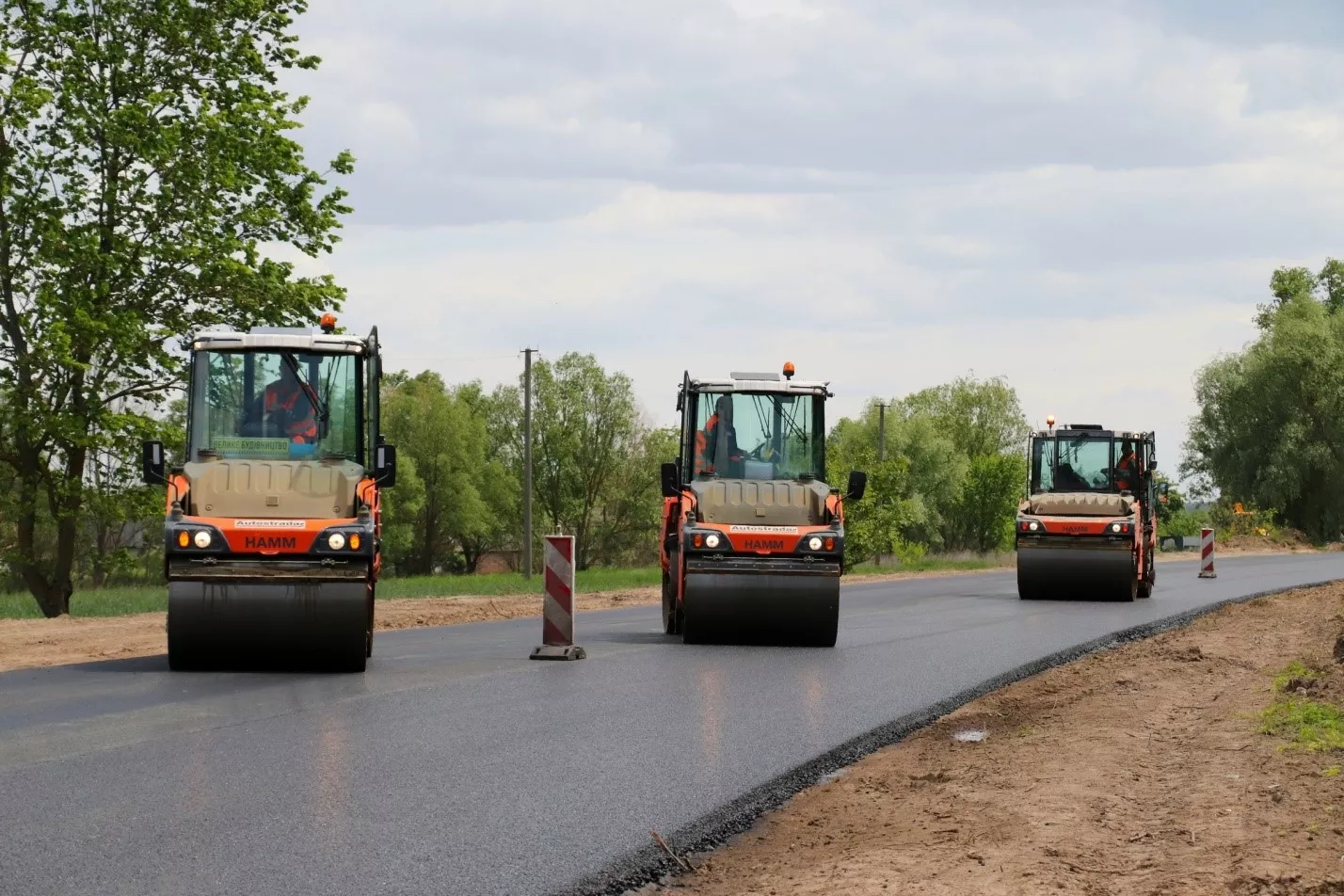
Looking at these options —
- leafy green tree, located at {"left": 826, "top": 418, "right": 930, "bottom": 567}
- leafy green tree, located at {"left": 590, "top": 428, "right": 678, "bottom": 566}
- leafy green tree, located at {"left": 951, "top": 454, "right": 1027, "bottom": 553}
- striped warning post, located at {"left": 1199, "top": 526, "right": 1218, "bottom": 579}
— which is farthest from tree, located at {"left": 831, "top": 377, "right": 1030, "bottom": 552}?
striped warning post, located at {"left": 1199, "top": 526, "right": 1218, "bottom": 579}

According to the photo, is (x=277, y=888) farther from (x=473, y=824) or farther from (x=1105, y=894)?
(x=1105, y=894)

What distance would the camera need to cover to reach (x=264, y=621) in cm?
1288

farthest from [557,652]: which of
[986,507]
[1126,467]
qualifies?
[986,507]

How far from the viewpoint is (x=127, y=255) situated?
86.8ft

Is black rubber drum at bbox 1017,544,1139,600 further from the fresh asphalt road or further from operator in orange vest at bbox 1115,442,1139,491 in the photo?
the fresh asphalt road

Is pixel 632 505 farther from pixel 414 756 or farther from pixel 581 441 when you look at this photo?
pixel 414 756

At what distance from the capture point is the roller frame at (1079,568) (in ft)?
84.5

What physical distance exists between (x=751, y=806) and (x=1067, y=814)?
1.52 m

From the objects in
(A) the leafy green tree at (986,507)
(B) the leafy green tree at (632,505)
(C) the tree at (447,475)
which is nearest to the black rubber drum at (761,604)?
(C) the tree at (447,475)

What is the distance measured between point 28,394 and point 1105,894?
78.5ft

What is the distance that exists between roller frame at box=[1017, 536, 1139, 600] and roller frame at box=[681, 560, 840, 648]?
35.0 feet

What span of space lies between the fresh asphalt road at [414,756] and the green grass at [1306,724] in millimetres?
2570

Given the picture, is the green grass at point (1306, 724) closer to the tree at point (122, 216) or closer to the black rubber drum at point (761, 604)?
the black rubber drum at point (761, 604)

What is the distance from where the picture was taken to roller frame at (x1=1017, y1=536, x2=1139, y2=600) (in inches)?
A: 1014
